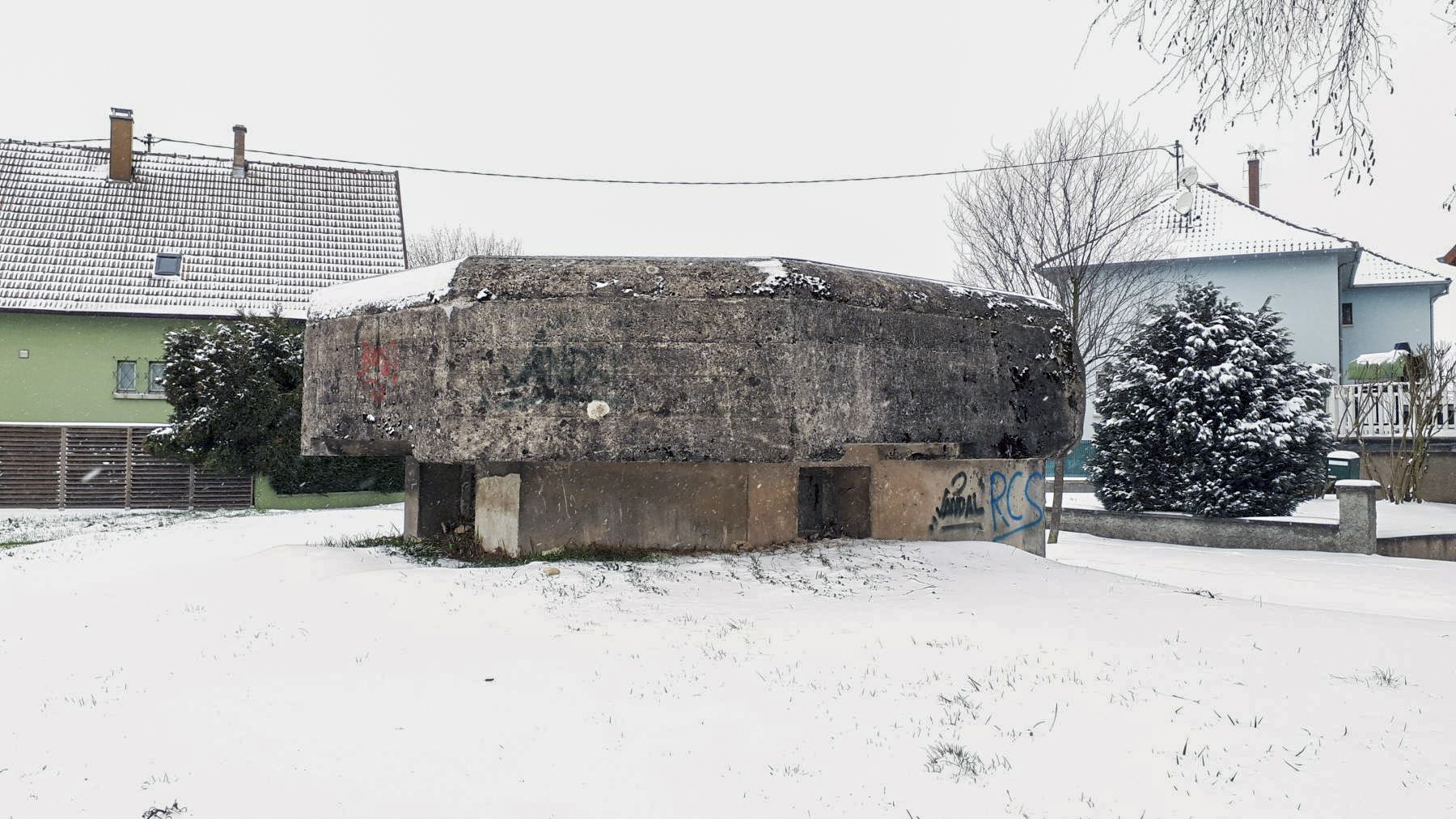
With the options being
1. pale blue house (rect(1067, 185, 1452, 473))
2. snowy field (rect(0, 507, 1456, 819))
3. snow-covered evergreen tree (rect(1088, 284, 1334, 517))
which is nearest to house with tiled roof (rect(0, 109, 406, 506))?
snow-covered evergreen tree (rect(1088, 284, 1334, 517))

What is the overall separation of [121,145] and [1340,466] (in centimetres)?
2236

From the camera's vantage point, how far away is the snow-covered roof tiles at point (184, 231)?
1938 cm

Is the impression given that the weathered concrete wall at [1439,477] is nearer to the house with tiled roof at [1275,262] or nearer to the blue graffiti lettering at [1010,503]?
the house with tiled roof at [1275,262]

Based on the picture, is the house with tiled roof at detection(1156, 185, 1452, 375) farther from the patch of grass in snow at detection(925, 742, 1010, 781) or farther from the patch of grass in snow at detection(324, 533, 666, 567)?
the patch of grass in snow at detection(925, 742, 1010, 781)

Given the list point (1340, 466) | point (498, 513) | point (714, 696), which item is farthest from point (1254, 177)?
point (714, 696)

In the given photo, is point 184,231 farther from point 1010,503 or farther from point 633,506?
point 1010,503

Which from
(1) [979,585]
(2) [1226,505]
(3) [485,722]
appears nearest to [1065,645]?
(1) [979,585]

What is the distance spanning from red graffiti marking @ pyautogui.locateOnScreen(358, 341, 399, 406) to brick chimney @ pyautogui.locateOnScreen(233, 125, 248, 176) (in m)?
16.8

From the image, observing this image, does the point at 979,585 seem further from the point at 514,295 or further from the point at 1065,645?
the point at 514,295

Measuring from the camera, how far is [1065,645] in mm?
5039

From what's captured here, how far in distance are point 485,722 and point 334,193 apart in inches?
797

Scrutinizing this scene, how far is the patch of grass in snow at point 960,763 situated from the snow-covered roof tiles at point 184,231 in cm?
1775

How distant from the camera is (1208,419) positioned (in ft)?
41.9

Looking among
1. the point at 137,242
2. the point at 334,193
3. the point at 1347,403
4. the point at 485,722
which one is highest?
the point at 334,193
